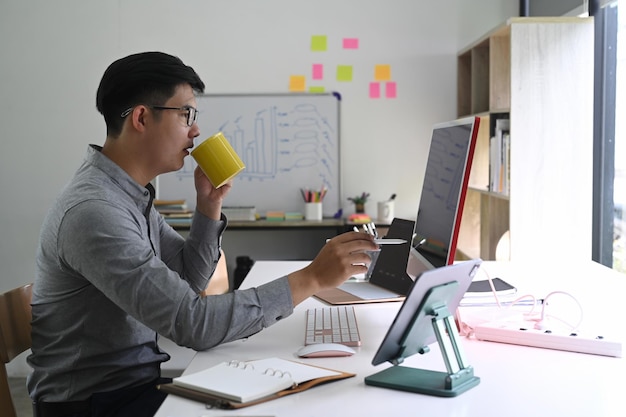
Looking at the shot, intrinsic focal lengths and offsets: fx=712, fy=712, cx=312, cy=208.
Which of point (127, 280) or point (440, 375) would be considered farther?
point (127, 280)

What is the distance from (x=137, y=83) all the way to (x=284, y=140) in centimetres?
255

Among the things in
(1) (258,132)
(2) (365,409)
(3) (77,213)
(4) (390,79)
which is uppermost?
(4) (390,79)

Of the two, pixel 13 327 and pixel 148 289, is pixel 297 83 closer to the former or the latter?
pixel 13 327

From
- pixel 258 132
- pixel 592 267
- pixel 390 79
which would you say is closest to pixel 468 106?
pixel 390 79

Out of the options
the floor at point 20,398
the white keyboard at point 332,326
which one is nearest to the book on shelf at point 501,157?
the white keyboard at point 332,326

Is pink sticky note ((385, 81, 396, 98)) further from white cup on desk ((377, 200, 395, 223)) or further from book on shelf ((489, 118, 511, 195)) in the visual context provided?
book on shelf ((489, 118, 511, 195))

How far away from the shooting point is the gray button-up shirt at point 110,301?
1406 millimetres

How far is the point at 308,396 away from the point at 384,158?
313 centimetres

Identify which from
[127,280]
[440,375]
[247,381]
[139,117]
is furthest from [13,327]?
[440,375]

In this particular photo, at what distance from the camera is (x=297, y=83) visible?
4.20 meters

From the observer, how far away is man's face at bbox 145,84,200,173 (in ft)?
5.52

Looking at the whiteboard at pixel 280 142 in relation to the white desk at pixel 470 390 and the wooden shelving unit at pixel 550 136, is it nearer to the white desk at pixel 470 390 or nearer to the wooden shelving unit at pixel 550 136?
the wooden shelving unit at pixel 550 136

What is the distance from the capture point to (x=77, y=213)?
1.47 meters

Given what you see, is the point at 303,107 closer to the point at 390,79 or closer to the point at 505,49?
the point at 390,79
